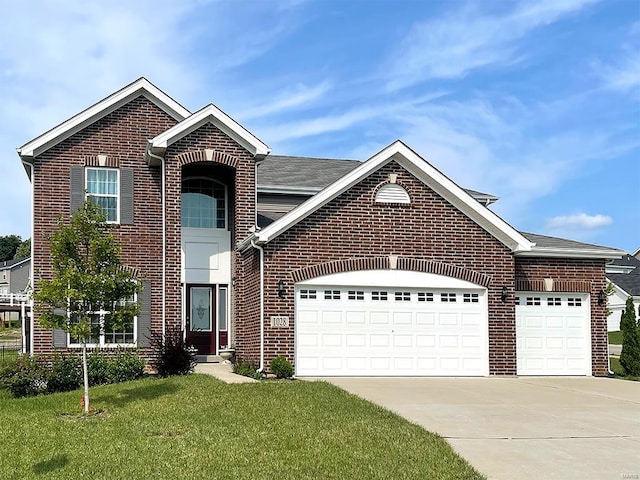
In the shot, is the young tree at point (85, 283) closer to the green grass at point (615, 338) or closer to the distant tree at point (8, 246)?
the green grass at point (615, 338)

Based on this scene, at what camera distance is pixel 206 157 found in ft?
67.7

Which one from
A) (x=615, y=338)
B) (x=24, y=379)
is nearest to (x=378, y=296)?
(x=24, y=379)

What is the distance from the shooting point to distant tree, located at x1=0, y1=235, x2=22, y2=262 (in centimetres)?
12612

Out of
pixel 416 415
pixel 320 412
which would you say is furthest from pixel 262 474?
pixel 416 415

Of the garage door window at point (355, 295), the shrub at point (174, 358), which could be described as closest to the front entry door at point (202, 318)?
the shrub at point (174, 358)

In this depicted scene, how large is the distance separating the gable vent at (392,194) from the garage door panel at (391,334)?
7.50 feet

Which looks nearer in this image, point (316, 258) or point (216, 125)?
point (316, 258)

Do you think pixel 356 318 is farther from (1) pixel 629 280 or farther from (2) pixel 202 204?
(1) pixel 629 280

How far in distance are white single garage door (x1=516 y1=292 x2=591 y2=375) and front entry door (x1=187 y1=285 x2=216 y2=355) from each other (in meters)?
8.64

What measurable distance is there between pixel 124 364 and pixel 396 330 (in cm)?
674

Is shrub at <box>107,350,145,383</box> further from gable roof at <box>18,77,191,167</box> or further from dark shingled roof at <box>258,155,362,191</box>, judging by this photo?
dark shingled roof at <box>258,155,362,191</box>

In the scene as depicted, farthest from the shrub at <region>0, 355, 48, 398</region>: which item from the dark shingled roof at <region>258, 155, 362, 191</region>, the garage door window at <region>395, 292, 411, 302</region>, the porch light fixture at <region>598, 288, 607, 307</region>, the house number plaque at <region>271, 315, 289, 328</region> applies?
the porch light fixture at <region>598, 288, 607, 307</region>

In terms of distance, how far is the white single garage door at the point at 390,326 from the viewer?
1892cm

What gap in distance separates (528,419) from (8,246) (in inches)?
4993
